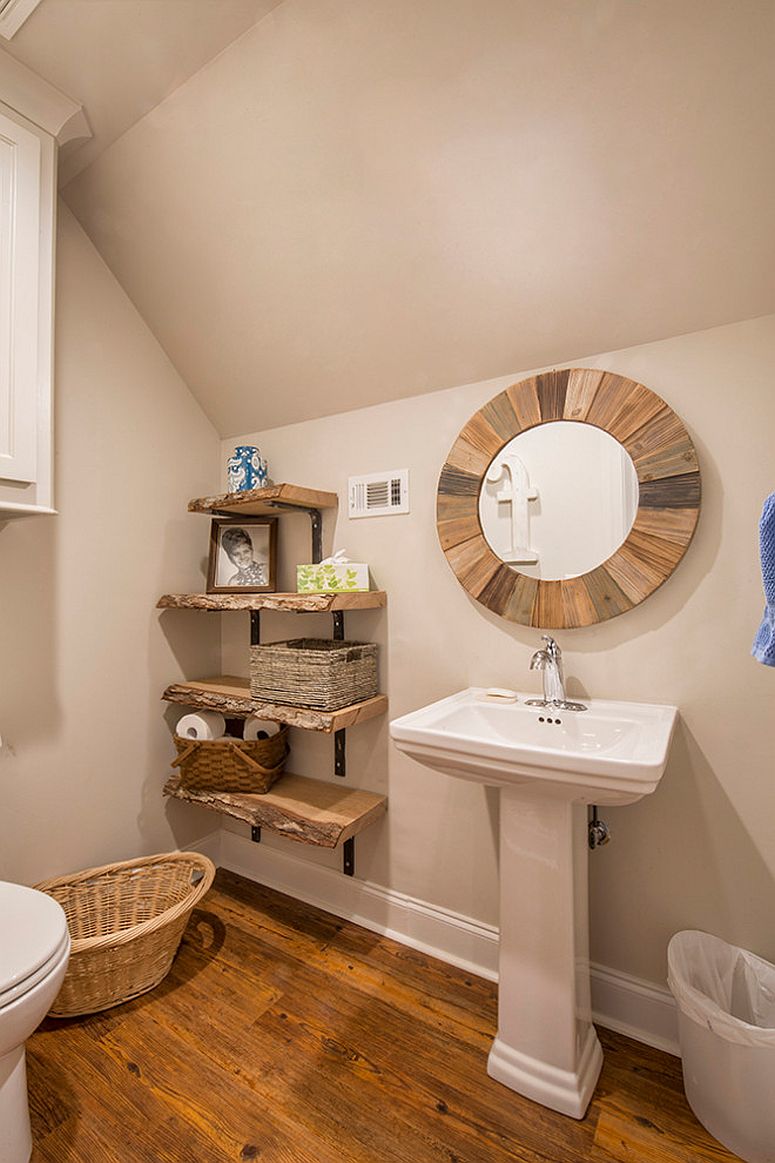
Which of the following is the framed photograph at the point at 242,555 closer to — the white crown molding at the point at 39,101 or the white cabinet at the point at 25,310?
the white cabinet at the point at 25,310

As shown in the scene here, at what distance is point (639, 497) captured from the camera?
A: 4.67 ft

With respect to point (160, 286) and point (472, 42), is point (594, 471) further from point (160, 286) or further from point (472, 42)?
point (160, 286)

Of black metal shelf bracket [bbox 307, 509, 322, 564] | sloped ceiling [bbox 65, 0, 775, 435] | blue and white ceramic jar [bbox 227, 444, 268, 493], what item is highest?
sloped ceiling [bbox 65, 0, 775, 435]

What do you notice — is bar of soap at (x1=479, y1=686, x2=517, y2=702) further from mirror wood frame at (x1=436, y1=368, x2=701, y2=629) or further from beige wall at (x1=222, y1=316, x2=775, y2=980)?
mirror wood frame at (x1=436, y1=368, x2=701, y2=629)

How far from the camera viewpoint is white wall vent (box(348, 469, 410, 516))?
Result: 1.85m

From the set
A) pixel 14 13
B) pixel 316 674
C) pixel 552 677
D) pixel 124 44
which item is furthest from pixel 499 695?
pixel 14 13

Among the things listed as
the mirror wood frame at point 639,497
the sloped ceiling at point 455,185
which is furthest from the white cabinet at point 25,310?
the mirror wood frame at point 639,497

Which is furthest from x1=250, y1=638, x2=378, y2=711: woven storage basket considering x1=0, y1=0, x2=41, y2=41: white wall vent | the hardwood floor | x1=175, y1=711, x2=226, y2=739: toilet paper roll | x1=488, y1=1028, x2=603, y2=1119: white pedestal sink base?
x1=0, y1=0, x2=41, y2=41: white wall vent

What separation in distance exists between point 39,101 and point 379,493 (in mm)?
1392

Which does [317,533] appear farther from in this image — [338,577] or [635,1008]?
[635,1008]

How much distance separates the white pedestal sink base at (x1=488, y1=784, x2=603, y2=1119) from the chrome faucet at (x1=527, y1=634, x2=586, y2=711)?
268 millimetres

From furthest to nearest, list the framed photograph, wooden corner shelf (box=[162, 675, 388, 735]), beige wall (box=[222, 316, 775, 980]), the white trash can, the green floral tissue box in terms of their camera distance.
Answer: the framed photograph, the green floral tissue box, wooden corner shelf (box=[162, 675, 388, 735]), beige wall (box=[222, 316, 775, 980]), the white trash can

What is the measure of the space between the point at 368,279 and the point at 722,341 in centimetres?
99

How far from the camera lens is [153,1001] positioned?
61.2 inches
